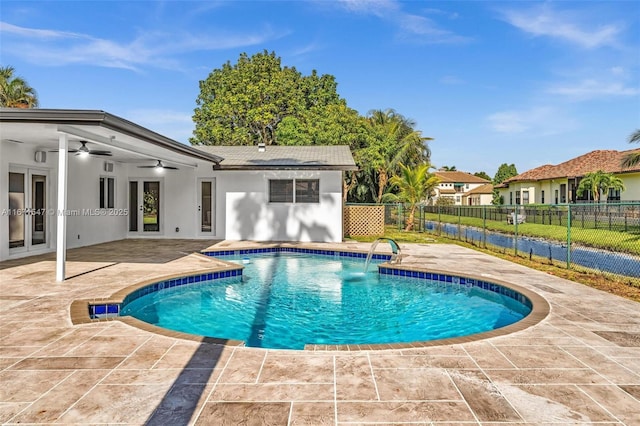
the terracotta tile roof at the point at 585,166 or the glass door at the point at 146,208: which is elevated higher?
the terracotta tile roof at the point at 585,166

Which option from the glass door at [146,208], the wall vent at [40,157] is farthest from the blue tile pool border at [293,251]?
the wall vent at [40,157]

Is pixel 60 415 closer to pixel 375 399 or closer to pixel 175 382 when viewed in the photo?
pixel 175 382

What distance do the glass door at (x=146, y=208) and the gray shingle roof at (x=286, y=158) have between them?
287 centimetres

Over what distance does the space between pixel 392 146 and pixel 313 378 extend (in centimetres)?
2455

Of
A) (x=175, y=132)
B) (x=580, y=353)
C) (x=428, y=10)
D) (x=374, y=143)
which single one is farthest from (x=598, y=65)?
(x=175, y=132)

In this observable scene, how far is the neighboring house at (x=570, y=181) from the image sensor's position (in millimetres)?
25984

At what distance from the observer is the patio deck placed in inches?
98.4

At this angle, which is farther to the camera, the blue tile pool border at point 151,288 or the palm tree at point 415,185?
the palm tree at point 415,185

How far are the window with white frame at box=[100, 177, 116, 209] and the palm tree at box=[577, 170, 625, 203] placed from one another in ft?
91.9

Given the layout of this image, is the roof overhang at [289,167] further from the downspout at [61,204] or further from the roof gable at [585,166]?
the roof gable at [585,166]

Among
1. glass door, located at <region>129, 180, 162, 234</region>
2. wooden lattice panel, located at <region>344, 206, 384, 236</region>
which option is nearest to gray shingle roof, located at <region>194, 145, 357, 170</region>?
wooden lattice panel, located at <region>344, 206, 384, 236</region>

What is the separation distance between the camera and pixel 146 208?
14109 mm

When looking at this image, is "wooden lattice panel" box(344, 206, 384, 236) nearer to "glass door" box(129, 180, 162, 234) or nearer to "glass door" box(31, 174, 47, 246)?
"glass door" box(129, 180, 162, 234)

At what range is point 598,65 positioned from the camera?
16.1 metres
